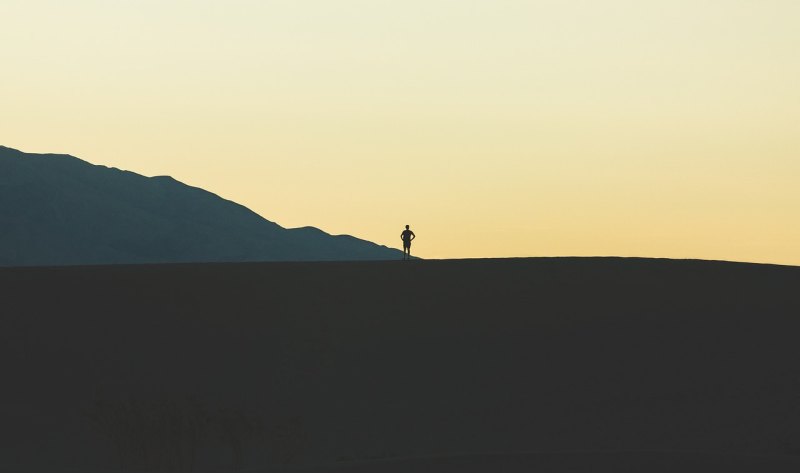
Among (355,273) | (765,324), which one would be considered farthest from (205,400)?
(765,324)

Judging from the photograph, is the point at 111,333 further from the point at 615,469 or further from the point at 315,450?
the point at 615,469

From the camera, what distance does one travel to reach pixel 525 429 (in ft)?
76.0

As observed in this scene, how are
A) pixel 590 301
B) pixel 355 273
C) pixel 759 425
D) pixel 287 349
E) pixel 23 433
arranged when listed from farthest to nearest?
pixel 355 273 < pixel 590 301 < pixel 287 349 < pixel 23 433 < pixel 759 425

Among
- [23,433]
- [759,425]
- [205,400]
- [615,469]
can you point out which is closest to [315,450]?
[205,400]

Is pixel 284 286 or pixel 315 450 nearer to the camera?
pixel 315 450

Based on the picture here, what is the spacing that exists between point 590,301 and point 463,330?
9.70ft

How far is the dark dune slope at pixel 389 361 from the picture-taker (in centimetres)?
2253

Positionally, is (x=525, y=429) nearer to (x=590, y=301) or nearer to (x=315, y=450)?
(x=315, y=450)

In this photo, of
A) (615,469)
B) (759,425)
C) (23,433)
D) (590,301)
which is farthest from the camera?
(590,301)

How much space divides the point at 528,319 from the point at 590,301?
176 centimetres

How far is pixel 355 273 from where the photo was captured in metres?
31.8

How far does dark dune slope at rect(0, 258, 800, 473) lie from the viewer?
2253 cm

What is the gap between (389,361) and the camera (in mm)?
26109

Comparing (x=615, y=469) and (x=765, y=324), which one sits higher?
(x=765, y=324)
